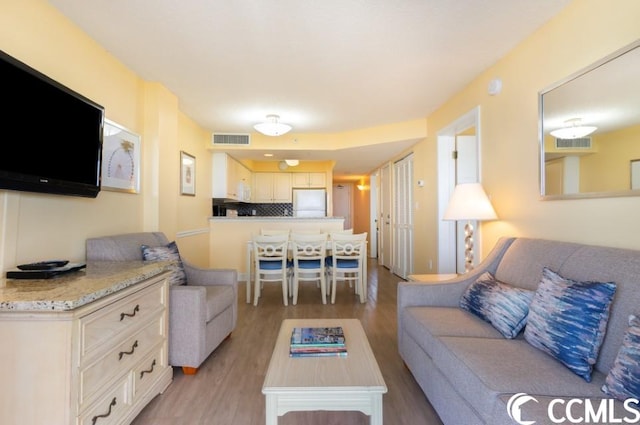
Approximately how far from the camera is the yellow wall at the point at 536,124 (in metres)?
1.57

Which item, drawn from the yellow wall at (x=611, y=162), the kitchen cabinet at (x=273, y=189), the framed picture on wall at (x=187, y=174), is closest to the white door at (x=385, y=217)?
the kitchen cabinet at (x=273, y=189)

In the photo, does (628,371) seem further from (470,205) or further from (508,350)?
(470,205)

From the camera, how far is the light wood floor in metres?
1.60

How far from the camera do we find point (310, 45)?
7.59 ft

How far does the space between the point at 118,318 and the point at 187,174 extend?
2.93 m

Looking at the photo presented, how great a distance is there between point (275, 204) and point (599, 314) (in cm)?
→ 639

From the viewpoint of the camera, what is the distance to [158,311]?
1.78 meters

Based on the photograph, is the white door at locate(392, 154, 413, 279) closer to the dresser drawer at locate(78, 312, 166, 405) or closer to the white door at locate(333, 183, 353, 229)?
the dresser drawer at locate(78, 312, 166, 405)

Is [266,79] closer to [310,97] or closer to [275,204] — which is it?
[310,97]

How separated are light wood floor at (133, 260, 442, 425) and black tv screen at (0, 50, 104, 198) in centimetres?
141

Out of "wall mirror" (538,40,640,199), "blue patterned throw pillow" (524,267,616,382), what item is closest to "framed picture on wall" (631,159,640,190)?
"wall mirror" (538,40,640,199)

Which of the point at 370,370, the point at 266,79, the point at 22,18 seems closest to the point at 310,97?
the point at 266,79

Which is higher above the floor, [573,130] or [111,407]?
[573,130]

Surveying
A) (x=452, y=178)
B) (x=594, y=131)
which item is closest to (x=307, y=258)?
(x=452, y=178)
